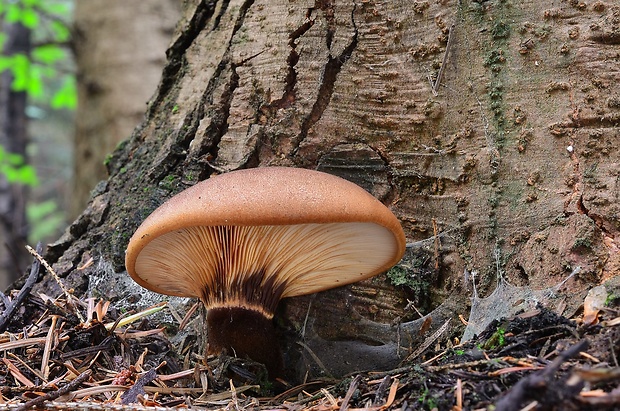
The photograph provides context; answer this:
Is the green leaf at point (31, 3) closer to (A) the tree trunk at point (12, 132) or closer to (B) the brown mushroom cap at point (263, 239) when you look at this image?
(A) the tree trunk at point (12, 132)

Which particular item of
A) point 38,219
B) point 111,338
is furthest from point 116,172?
point 38,219

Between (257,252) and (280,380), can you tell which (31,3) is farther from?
(280,380)

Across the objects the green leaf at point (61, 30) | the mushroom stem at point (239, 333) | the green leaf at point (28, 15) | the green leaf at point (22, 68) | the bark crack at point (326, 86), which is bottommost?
the mushroom stem at point (239, 333)

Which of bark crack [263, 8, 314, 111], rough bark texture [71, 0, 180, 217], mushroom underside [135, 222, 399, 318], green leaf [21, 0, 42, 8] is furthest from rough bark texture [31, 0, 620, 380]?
green leaf [21, 0, 42, 8]

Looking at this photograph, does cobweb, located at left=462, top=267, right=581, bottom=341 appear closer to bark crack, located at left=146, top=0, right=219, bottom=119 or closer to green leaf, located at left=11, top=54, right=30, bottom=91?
bark crack, located at left=146, top=0, right=219, bottom=119

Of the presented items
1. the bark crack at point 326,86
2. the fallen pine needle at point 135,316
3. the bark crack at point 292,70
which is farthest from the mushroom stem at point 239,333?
the bark crack at point 292,70

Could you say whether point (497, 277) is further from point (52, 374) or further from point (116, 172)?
point (116, 172)
